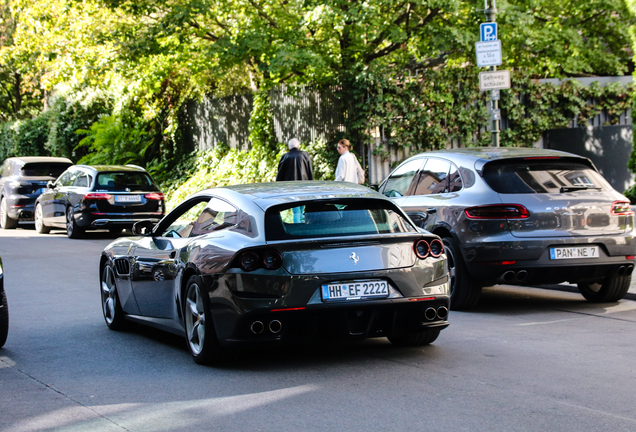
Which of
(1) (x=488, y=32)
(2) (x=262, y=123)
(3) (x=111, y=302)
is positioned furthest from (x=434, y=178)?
(2) (x=262, y=123)

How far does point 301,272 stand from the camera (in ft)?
20.2

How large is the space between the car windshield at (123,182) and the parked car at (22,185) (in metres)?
3.92

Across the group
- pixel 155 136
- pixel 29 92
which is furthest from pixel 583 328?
pixel 29 92

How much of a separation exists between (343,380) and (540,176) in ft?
13.1

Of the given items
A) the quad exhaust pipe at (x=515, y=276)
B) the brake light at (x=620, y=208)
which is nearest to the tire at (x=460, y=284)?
the quad exhaust pipe at (x=515, y=276)

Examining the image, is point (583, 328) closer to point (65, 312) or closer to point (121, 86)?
point (65, 312)

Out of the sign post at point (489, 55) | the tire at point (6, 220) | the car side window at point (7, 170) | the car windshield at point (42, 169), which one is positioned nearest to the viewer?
the sign post at point (489, 55)

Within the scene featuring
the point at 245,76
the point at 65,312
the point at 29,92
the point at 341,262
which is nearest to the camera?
the point at 341,262

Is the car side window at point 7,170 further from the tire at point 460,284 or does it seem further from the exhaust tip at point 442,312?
the exhaust tip at point 442,312

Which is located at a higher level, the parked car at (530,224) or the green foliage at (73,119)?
the green foliage at (73,119)

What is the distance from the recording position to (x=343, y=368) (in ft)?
21.0

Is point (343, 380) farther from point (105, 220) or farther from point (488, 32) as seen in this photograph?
point (105, 220)

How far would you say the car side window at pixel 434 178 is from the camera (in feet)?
32.0

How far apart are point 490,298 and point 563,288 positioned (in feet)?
3.73
